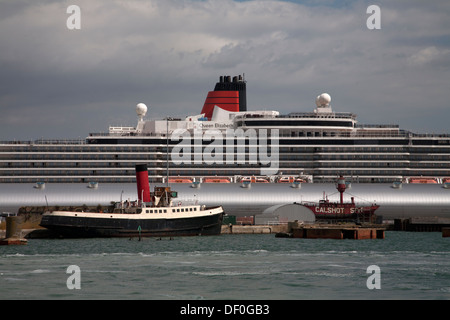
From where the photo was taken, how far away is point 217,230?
8644cm

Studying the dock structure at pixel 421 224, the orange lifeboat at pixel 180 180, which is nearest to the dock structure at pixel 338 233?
the dock structure at pixel 421 224

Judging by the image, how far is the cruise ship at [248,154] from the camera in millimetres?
109938

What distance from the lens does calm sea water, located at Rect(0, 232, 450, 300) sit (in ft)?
143

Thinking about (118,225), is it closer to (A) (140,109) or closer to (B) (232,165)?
(B) (232,165)

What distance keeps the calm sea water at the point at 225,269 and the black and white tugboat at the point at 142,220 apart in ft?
16.3

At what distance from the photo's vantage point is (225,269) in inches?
2072

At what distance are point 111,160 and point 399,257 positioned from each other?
57.1 meters

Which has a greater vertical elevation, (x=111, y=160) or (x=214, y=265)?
(x=111, y=160)

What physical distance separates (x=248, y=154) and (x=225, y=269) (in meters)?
61.0

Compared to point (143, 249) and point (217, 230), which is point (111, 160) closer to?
point (217, 230)

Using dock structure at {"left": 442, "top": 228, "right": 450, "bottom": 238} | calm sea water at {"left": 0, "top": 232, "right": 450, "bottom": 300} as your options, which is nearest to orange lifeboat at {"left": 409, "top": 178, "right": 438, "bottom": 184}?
dock structure at {"left": 442, "top": 228, "right": 450, "bottom": 238}

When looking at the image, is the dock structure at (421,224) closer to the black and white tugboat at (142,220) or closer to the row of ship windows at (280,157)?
the row of ship windows at (280,157)

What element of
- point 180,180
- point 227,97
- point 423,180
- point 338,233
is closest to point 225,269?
point 338,233
